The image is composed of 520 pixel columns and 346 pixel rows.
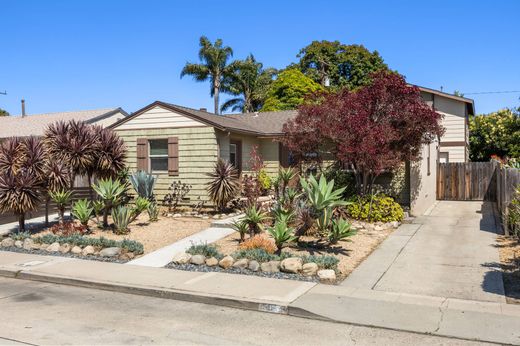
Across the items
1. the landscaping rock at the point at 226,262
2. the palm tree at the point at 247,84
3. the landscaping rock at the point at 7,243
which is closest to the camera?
the landscaping rock at the point at 226,262

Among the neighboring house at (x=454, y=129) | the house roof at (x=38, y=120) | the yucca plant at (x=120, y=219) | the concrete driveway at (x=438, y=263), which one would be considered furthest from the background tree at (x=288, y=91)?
the yucca plant at (x=120, y=219)

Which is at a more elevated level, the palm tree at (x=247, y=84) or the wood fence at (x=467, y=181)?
the palm tree at (x=247, y=84)

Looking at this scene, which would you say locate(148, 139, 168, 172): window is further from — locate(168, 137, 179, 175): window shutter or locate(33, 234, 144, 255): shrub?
locate(33, 234, 144, 255): shrub

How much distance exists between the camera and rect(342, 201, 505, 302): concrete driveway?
771cm

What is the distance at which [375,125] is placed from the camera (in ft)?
43.3

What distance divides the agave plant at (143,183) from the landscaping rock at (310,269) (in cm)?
890

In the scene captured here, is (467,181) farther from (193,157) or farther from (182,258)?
(182,258)

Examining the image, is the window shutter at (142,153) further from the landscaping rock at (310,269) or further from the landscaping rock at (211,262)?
the landscaping rock at (310,269)

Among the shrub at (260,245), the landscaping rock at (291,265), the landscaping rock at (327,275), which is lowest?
the landscaping rock at (327,275)

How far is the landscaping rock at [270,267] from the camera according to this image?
8.88m

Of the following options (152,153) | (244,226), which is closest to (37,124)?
(152,153)

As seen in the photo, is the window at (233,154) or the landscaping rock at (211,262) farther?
the window at (233,154)

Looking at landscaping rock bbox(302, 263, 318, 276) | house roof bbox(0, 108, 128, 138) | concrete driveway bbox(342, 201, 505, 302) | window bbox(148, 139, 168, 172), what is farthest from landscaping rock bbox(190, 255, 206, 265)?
house roof bbox(0, 108, 128, 138)

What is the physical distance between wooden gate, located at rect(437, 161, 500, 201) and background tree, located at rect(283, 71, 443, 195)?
777 cm
